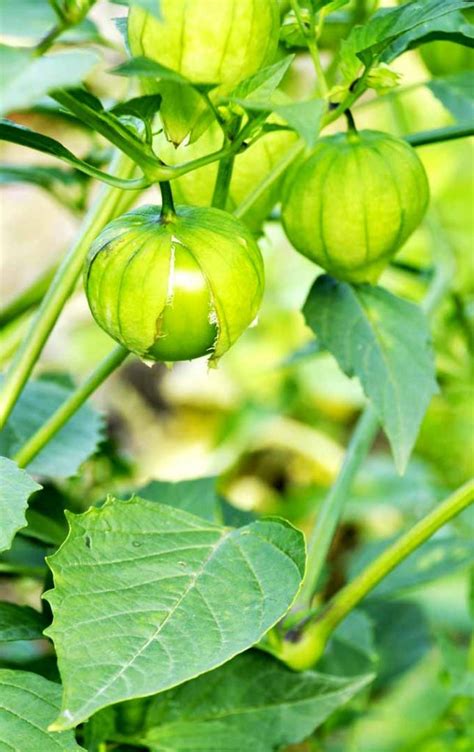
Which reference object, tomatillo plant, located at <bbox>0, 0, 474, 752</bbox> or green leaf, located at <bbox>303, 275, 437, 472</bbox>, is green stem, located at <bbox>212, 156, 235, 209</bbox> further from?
green leaf, located at <bbox>303, 275, 437, 472</bbox>

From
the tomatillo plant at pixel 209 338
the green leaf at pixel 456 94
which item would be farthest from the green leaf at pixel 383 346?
the green leaf at pixel 456 94

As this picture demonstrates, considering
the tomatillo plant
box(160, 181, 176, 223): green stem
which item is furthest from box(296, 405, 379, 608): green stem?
box(160, 181, 176, 223): green stem

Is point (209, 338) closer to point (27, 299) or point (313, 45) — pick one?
point (313, 45)

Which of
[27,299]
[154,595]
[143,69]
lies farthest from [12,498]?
[27,299]

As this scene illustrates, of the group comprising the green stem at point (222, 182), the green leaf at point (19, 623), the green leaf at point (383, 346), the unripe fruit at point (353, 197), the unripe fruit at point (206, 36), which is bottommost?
the green leaf at point (19, 623)

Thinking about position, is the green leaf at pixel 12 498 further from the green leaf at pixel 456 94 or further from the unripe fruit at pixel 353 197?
the green leaf at pixel 456 94
